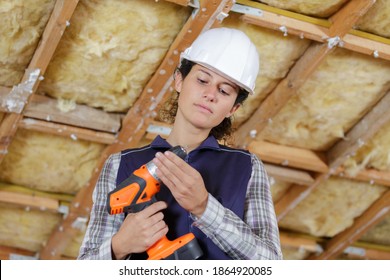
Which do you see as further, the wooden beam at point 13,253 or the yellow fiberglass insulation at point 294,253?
the yellow fiberglass insulation at point 294,253

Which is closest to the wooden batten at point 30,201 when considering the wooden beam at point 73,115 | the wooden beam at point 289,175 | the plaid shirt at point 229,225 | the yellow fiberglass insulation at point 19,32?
the wooden beam at point 73,115

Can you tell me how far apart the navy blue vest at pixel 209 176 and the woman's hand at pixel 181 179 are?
16cm

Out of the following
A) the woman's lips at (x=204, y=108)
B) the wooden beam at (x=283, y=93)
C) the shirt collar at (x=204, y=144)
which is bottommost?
the shirt collar at (x=204, y=144)

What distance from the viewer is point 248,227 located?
5.13 ft

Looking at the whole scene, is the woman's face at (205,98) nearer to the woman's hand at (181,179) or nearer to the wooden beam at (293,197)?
the woman's hand at (181,179)

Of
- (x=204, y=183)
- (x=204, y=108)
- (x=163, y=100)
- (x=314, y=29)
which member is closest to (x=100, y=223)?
(x=204, y=183)

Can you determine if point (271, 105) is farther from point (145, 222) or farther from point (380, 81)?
point (145, 222)

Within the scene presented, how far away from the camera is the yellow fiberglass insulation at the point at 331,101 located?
3.23m

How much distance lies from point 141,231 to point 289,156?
7.77ft

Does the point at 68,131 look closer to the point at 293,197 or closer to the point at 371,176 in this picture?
the point at 293,197

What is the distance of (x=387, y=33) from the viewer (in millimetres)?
3084

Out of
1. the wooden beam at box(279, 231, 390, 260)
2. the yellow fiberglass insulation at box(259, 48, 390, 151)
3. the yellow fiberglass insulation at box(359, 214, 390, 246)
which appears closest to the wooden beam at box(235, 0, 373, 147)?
the yellow fiberglass insulation at box(259, 48, 390, 151)

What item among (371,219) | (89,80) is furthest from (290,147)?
(89,80)
